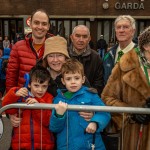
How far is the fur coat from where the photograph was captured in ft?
9.57

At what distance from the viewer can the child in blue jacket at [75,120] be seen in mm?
2668

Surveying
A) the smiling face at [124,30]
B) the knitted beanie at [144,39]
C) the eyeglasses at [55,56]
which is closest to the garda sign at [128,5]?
the smiling face at [124,30]

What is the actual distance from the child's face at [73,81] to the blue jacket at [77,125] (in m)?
0.06

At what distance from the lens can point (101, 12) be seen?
2103cm

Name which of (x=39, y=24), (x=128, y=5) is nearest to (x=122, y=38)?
(x=39, y=24)

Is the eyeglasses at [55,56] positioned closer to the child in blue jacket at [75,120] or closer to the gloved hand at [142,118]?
the child in blue jacket at [75,120]

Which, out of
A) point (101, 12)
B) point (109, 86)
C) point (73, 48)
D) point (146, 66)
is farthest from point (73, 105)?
point (101, 12)

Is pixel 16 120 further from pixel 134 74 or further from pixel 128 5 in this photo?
pixel 128 5

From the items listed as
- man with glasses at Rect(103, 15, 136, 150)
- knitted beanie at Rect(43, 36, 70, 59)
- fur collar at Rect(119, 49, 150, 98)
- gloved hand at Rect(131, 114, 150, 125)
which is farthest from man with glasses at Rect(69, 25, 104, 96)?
gloved hand at Rect(131, 114, 150, 125)

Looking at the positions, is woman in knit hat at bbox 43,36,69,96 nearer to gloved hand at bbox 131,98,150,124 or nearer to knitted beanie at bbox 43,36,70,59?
knitted beanie at bbox 43,36,70,59

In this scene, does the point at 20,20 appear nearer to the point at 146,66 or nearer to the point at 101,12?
the point at 101,12

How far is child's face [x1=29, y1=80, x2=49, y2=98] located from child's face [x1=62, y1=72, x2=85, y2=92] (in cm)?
26

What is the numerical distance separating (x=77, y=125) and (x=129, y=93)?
0.65 m

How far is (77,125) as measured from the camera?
2.75 meters
